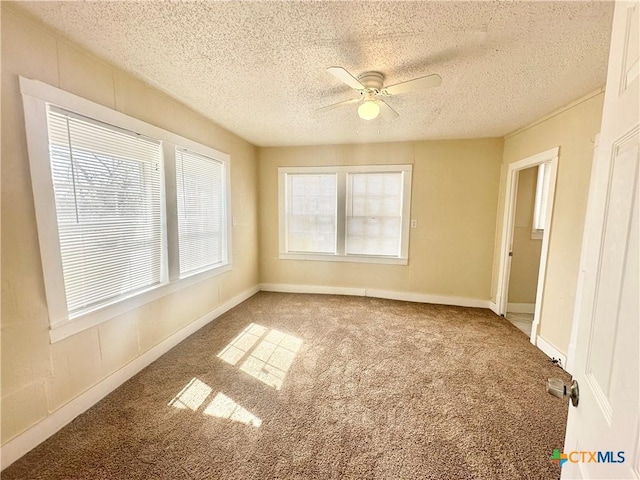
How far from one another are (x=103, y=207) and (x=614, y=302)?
2.70 meters

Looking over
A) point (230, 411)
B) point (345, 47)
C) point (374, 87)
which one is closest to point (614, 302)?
point (345, 47)

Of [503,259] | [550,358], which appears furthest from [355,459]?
[503,259]

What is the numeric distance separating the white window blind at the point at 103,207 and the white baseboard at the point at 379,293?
2366mm

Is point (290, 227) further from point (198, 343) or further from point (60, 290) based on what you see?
point (60, 290)

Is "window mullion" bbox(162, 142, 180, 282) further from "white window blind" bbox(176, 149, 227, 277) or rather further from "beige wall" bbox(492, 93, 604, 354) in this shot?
"beige wall" bbox(492, 93, 604, 354)

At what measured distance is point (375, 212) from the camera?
4.26m

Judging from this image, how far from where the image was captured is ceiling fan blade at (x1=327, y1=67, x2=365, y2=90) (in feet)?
5.47

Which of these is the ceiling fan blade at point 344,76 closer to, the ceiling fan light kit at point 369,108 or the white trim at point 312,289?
the ceiling fan light kit at point 369,108

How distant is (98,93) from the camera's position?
1927 millimetres

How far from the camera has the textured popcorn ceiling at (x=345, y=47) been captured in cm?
142

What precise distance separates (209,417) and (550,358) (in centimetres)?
312

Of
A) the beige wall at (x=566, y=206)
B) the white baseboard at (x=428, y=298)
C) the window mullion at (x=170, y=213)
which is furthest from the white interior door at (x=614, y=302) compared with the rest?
the white baseboard at (x=428, y=298)

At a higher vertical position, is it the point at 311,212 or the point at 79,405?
the point at 311,212

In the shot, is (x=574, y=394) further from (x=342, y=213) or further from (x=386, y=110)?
(x=342, y=213)
